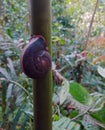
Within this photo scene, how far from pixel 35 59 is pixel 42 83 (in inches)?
1.7

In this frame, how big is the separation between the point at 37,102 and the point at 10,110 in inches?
24.5

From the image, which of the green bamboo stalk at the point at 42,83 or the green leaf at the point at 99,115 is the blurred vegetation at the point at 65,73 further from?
the green bamboo stalk at the point at 42,83

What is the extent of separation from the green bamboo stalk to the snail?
0.04ft

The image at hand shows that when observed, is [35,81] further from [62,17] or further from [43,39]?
[62,17]

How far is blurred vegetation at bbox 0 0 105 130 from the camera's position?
27.3 inches

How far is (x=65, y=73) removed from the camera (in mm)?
1410

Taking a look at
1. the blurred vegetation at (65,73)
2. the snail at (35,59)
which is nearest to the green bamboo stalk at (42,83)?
the snail at (35,59)

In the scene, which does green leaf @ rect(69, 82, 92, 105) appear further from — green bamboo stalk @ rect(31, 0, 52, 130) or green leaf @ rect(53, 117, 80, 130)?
green bamboo stalk @ rect(31, 0, 52, 130)

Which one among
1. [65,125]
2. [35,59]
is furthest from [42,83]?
[65,125]

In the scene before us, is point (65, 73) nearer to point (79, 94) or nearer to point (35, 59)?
point (79, 94)

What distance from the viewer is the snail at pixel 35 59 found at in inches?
18.0

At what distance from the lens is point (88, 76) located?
1438mm

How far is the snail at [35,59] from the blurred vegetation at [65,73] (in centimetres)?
18

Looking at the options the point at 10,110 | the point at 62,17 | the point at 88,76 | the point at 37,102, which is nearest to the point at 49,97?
the point at 37,102
